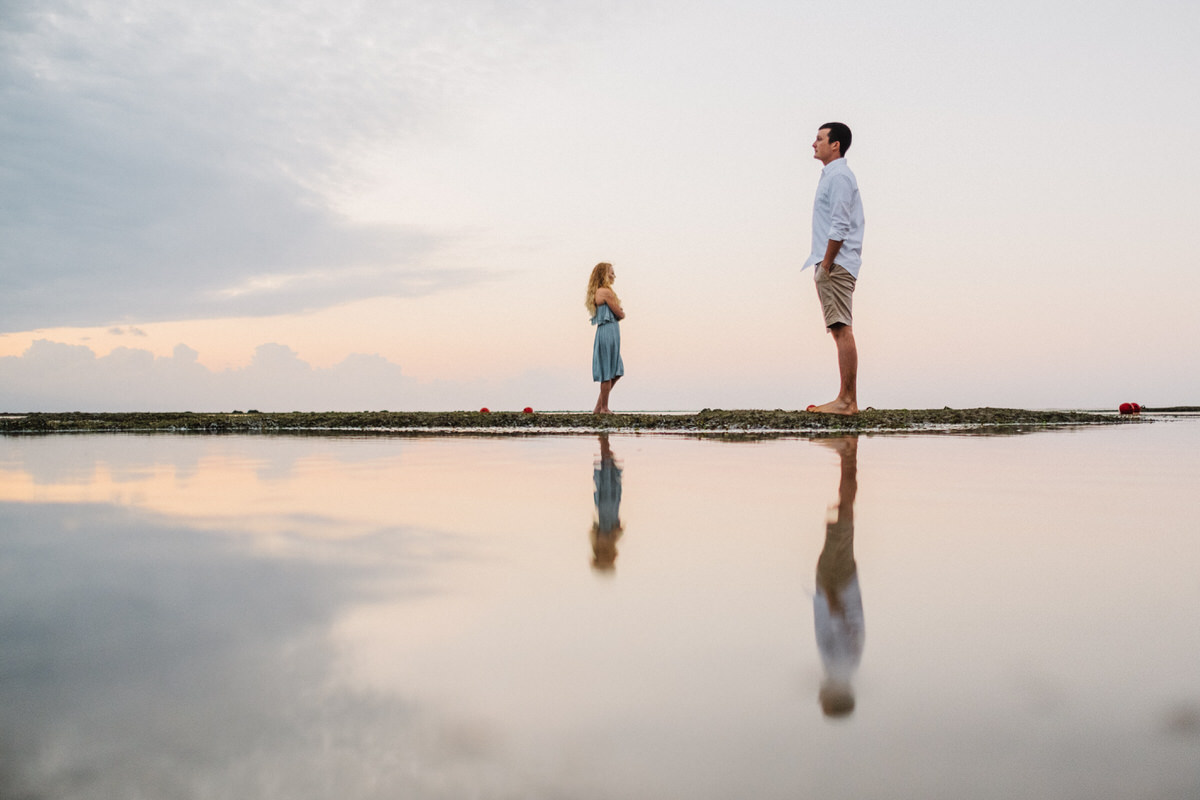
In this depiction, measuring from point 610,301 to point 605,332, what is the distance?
45cm

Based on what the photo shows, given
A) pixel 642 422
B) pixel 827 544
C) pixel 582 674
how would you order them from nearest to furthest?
pixel 582 674, pixel 827 544, pixel 642 422

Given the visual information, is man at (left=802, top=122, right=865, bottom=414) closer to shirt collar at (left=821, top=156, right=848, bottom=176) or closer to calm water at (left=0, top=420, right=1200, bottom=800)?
shirt collar at (left=821, top=156, right=848, bottom=176)

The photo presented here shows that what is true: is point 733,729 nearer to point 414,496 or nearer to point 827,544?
point 827,544

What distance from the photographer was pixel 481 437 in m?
6.57

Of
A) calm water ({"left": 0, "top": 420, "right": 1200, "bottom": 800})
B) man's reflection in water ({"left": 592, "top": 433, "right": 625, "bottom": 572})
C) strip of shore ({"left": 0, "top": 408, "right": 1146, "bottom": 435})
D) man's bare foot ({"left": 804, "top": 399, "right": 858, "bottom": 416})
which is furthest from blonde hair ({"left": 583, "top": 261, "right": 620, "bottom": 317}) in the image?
calm water ({"left": 0, "top": 420, "right": 1200, "bottom": 800})

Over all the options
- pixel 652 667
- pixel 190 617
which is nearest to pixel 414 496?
pixel 190 617

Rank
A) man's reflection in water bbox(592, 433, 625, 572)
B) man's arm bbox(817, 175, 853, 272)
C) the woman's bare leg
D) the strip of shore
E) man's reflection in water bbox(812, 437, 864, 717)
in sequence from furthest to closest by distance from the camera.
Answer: the woman's bare leg
man's arm bbox(817, 175, 853, 272)
the strip of shore
man's reflection in water bbox(592, 433, 625, 572)
man's reflection in water bbox(812, 437, 864, 717)

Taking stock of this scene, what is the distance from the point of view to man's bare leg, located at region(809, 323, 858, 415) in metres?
8.01

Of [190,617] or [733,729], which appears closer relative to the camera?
[733,729]

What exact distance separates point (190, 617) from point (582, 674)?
0.75 m

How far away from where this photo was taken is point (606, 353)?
444 inches

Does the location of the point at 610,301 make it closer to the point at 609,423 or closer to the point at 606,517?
the point at 609,423

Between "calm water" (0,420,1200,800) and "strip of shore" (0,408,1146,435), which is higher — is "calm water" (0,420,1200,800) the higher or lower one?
the lower one

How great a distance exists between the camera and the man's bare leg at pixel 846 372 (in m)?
8.01
